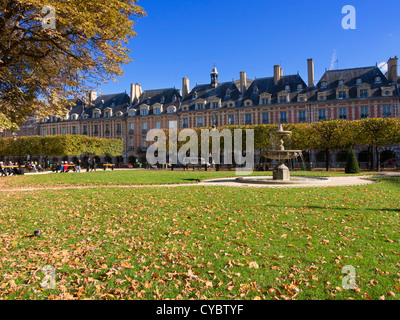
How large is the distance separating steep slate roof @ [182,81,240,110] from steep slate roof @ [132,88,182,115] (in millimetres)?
2747

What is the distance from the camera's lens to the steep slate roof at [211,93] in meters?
45.7

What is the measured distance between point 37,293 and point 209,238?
2691mm

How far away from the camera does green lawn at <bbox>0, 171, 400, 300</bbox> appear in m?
3.12

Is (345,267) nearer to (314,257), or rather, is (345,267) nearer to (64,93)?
(314,257)

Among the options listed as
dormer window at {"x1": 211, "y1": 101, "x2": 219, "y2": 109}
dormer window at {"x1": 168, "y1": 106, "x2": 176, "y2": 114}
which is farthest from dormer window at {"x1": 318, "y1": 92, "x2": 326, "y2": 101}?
dormer window at {"x1": 168, "y1": 106, "x2": 176, "y2": 114}

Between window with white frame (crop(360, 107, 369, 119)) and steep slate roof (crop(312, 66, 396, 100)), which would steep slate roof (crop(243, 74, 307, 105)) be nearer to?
steep slate roof (crop(312, 66, 396, 100))

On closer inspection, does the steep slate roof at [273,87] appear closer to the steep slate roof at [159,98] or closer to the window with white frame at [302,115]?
the window with white frame at [302,115]

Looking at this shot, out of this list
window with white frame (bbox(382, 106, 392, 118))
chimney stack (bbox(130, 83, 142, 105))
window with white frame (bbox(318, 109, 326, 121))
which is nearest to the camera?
window with white frame (bbox(382, 106, 392, 118))

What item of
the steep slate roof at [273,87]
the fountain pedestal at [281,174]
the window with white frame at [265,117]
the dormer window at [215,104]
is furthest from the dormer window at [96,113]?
the fountain pedestal at [281,174]

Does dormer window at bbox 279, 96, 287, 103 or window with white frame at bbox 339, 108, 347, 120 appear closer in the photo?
window with white frame at bbox 339, 108, 347, 120

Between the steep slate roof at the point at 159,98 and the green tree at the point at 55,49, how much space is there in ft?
133

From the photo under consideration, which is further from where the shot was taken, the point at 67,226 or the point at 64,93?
the point at 64,93

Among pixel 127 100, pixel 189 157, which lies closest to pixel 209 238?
pixel 189 157

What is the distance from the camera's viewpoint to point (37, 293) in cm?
308
